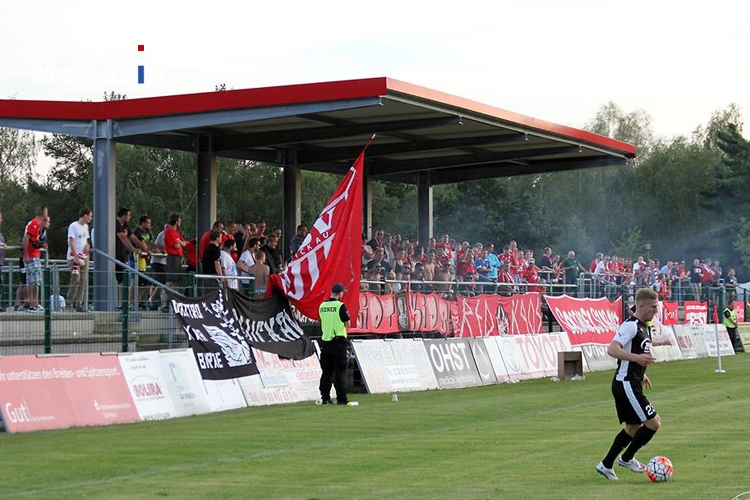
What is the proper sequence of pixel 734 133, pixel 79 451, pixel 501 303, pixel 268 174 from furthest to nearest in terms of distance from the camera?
pixel 734 133 → pixel 268 174 → pixel 501 303 → pixel 79 451

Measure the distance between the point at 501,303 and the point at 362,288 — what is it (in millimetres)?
4590

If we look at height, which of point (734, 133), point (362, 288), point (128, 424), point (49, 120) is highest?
point (734, 133)

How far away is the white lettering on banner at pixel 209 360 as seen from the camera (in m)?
19.2

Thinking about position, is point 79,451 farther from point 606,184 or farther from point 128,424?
point 606,184

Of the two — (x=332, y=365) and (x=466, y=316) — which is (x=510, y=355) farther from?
(x=332, y=365)

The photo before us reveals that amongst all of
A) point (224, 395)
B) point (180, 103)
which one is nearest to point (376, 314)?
point (224, 395)

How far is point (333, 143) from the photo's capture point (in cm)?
3119

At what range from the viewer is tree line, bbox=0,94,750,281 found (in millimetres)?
74125

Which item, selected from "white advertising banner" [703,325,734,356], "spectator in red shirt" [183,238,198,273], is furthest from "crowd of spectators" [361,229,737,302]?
"spectator in red shirt" [183,238,198,273]

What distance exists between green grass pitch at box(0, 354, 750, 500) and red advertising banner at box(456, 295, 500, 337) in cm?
623

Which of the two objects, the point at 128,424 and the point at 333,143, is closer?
the point at 128,424

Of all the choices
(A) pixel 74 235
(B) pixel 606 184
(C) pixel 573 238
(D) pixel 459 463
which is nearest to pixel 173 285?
(A) pixel 74 235

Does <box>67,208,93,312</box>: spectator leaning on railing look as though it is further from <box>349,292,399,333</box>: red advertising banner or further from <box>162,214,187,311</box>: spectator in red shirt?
<box>349,292,399,333</box>: red advertising banner

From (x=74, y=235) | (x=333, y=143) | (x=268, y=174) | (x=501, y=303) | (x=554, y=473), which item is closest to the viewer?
(x=554, y=473)
